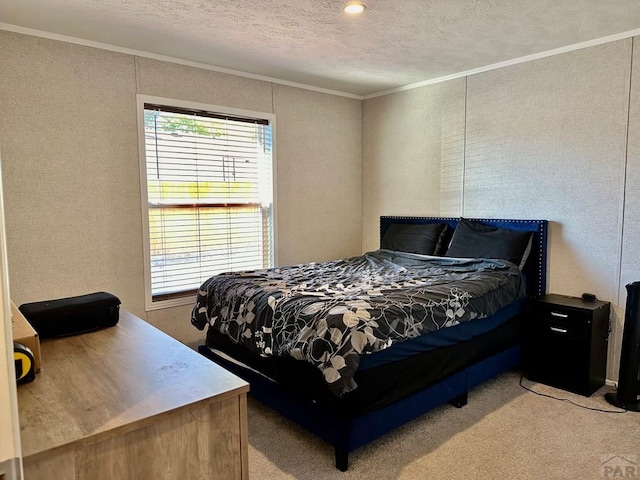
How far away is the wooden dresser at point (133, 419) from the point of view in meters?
1.01

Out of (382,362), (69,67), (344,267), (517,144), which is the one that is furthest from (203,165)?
(517,144)

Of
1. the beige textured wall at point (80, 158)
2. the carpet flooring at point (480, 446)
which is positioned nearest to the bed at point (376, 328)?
the carpet flooring at point (480, 446)

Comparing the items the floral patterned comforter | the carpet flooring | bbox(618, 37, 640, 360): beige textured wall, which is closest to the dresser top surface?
the floral patterned comforter

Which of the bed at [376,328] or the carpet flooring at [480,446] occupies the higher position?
the bed at [376,328]

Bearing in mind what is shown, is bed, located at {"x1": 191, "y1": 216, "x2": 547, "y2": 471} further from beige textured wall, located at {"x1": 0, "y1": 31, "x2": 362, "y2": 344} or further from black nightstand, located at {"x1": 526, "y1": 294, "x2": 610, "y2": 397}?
beige textured wall, located at {"x1": 0, "y1": 31, "x2": 362, "y2": 344}

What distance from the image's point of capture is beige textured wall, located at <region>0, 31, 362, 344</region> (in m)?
3.01

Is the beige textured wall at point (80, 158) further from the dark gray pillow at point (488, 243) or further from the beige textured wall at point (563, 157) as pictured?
the dark gray pillow at point (488, 243)

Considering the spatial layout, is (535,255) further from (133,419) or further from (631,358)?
(133,419)

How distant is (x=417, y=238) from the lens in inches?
167

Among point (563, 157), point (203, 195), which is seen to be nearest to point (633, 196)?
point (563, 157)

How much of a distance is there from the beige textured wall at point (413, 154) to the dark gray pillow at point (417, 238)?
8.5 inches

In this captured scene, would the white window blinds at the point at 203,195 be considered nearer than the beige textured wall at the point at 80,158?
No

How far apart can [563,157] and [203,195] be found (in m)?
2.96

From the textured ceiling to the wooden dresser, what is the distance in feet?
7.15
